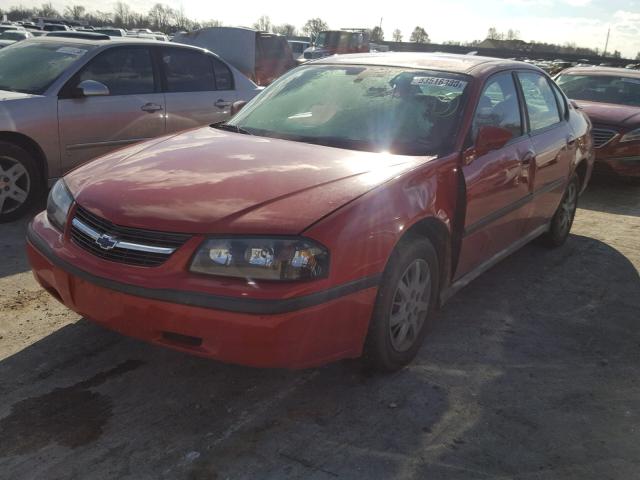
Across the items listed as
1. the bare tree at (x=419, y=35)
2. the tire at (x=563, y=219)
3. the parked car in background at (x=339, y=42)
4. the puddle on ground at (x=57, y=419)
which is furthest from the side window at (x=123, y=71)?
the bare tree at (x=419, y=35)

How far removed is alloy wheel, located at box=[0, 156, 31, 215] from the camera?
5.25m

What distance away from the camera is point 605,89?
947 centimetres

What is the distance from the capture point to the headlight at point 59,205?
2.99 m

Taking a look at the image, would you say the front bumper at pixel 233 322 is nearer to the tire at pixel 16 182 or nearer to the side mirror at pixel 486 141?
the side mirror at pixel 486 141

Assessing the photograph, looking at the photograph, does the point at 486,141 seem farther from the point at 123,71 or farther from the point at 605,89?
the point at 605,89

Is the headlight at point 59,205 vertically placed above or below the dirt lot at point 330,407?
above

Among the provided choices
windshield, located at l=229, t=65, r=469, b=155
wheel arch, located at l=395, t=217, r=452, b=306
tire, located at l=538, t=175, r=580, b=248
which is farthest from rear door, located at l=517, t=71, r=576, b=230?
wheel arch, located at l=395, t=217, r=452, b=306

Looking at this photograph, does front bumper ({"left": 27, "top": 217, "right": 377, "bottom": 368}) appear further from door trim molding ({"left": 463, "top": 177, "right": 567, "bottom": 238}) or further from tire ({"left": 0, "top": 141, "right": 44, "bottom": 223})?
tire ({"left": 0, "top": 141, "right": 44, "bottom": 223})

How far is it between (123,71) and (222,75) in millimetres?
1289

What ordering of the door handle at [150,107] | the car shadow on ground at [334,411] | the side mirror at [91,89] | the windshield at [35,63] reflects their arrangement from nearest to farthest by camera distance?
the car shadow on ground at [334,411] → the side mirror at [91,89] → the windshield at [35,63] → the door handle at [150,107]

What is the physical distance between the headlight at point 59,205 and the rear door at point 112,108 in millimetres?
2594

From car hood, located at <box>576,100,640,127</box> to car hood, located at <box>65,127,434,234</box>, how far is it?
20.3ft

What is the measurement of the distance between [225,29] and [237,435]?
1322cm

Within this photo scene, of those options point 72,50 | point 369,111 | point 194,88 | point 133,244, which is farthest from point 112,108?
point 133,244
